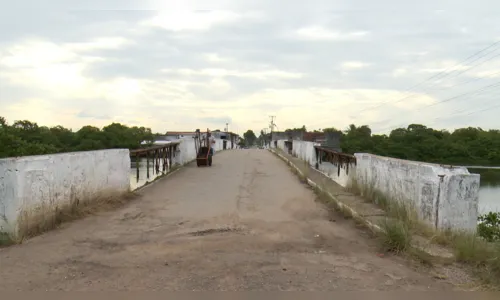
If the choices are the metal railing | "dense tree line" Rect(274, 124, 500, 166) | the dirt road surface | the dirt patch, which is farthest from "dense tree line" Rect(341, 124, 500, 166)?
the dirt patch

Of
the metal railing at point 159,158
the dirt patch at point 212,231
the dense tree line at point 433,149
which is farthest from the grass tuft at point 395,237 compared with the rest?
the dense tree line at point 433,149

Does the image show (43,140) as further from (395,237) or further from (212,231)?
(395,237)

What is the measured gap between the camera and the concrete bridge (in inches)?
180

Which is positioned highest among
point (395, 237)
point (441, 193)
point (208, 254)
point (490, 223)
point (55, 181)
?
point (55, 181)

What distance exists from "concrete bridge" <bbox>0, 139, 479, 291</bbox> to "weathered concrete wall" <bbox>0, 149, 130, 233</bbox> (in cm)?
2

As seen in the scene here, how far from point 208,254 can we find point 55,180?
338 cm

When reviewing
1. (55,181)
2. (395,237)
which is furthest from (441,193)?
(55,181)

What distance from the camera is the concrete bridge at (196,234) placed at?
456cm

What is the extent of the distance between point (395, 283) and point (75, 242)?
4470 mm

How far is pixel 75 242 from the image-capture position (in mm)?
6055

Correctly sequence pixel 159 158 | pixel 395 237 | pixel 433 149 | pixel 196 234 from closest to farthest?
pixel 395 237
pixel 196 234
pixel 159 158
pixel 433 149

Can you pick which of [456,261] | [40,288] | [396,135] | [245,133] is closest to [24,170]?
[40,288]

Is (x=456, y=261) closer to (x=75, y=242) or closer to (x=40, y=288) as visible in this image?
(x=40, y=288)

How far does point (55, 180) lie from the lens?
707 cm
